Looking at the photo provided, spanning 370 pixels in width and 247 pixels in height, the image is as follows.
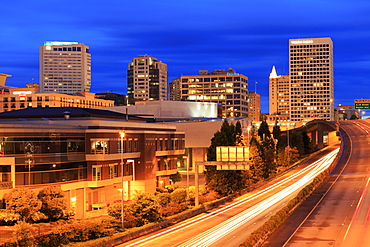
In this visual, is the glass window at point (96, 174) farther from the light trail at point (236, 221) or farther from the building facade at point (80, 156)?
the light trail at point (236, 221)

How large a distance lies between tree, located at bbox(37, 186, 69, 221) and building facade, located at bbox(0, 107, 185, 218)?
23.3 ft

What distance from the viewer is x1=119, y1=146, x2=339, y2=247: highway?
1676 inches

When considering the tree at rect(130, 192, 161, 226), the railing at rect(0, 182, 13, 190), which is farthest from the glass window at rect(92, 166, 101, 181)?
the tree at rect(130, 192, 161, 226)

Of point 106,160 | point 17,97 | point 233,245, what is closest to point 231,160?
point 106,160

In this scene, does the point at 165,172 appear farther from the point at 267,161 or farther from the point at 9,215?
the point at 9,215

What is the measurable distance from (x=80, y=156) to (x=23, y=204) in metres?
21.7

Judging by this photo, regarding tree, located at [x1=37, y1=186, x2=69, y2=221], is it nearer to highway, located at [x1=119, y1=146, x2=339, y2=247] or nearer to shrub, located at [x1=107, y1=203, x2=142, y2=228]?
shrub, located at [x1=107, y1=203, x2=142, y2=228]

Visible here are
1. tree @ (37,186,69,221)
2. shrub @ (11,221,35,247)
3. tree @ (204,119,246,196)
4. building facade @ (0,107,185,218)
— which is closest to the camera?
shrub @ (11,221,35,247)

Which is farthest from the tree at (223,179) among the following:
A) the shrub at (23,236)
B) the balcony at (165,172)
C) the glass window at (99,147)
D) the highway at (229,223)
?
the shrub at (23,236)

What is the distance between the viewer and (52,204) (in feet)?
168

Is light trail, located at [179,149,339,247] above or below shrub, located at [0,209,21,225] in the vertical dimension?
below

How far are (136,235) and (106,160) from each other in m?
26.3

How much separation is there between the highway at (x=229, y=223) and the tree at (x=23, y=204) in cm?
1085

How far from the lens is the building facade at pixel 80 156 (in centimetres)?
6075
